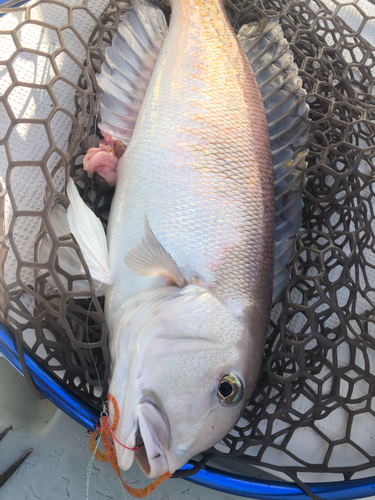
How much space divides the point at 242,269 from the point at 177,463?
606 mm

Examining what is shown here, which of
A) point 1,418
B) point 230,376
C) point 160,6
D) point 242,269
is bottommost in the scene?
point 1,418

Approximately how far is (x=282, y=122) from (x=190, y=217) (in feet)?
2.26

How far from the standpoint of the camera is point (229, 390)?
3.46ft

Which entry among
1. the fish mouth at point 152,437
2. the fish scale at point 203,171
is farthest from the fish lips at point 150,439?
the fish scale at point 203,171

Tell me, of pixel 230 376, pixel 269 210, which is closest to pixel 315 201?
pixel 269 210

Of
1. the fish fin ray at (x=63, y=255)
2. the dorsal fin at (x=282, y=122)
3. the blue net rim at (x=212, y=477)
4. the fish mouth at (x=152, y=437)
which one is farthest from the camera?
the dorsal fin at (x=282, y=122)

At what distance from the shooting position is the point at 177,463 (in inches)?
39.4

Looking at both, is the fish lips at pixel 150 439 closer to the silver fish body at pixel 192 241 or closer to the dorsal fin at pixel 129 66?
the silver fish body at pixel 192 241

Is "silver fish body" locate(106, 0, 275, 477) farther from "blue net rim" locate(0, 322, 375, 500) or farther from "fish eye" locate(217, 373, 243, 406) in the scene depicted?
"blue net rim" locate(0, 322, 375, 500)

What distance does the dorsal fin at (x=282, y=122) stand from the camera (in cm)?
143

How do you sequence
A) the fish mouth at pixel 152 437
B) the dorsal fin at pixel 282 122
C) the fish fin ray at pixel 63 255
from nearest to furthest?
the fish mouth at pixel 152 437 < the fish fin ray at pixel 63 255 < the dorsal fin at pixel 282 122

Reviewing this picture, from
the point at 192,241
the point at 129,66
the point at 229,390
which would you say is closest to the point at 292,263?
the point at 192,241

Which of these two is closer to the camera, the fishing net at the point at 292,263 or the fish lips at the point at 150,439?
the fish lips at the point at 150,439

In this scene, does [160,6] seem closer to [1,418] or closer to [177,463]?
[177,463]
